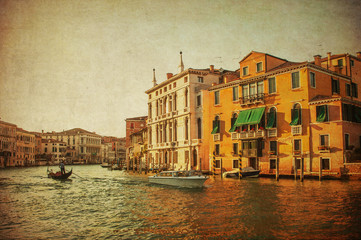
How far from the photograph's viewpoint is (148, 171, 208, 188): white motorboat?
1940 cm

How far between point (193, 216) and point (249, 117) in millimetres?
16674

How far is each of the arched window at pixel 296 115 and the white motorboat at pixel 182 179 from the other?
832 cm

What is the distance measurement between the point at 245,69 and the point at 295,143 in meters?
7.98

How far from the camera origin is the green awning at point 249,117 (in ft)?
85.1

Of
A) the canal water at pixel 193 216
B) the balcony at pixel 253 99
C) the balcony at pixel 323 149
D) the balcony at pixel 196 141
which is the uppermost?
the balcony at pixel 253 99

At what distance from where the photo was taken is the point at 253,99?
87.8 ft

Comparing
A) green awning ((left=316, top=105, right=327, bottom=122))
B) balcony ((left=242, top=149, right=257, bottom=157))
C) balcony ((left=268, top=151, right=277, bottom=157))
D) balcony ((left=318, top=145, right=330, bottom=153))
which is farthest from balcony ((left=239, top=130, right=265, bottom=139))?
balcony ((left=318, top=145, right=330, bottom=153))

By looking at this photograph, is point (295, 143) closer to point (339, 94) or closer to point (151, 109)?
point (339, 94)

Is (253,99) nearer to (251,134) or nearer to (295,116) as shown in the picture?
(251,134)

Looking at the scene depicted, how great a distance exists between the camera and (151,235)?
357 inches

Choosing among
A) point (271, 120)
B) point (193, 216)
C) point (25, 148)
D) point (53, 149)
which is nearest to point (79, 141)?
point (53, 149)

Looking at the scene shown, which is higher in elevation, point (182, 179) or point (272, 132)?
point (272, 132)

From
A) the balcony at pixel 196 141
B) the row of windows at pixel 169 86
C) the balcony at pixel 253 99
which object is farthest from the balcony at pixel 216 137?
the row of windows at pixel 169 86

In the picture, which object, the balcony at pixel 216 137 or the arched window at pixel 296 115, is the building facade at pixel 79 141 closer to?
the balcony at pixel 216 137
